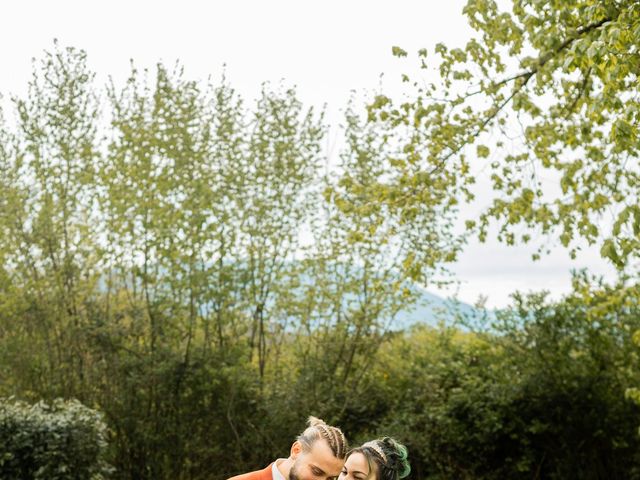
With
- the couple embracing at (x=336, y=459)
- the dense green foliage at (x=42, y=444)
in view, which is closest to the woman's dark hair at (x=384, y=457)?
the couple embracing at (x=336, y=459)

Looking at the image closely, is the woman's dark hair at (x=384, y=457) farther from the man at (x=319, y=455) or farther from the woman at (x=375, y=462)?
the man at (x=319, y=455)

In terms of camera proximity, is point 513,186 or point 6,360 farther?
point 6,360

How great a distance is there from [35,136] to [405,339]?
231 inches

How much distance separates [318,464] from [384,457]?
0.99 ft

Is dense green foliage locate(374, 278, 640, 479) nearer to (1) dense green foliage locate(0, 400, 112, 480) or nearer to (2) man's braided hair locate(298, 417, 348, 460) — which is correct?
(1) dense green foliage locate(0, 400, 112, 480)

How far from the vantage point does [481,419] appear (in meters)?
11.6

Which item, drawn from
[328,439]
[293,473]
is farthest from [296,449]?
[328,439]

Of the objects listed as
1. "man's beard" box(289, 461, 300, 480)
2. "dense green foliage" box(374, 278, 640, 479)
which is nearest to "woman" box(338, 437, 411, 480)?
"man's beard" box(289, 461, 300, 480)

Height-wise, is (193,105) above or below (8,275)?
above

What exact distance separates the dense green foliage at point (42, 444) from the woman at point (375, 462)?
6817 mm

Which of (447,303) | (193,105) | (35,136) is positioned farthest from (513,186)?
(35,136)

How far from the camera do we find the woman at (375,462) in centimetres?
360

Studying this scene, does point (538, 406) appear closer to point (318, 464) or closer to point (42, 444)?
point (42, 444)

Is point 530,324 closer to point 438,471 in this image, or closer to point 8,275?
point 438,471
